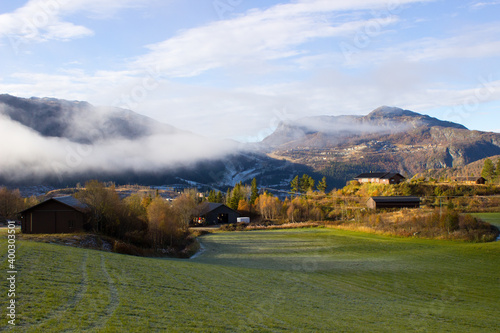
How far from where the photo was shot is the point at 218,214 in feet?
308

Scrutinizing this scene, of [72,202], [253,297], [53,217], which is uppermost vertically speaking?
[72,202]

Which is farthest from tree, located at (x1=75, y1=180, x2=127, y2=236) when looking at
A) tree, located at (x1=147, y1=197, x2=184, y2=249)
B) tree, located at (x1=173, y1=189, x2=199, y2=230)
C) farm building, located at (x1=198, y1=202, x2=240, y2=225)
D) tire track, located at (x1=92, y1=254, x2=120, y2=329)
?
farm building, located at (x1=198, y1=202, x2=240, y2=225)

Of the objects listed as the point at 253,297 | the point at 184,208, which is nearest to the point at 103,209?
the point at 184,208

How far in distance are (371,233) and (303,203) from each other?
39.0 metres

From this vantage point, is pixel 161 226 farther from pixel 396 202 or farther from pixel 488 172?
pixel 488 172

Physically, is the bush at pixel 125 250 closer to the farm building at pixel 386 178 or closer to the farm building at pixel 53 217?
the farm building at pixel 53 217

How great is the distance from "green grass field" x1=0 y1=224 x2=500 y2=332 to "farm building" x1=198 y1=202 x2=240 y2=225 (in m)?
63.8

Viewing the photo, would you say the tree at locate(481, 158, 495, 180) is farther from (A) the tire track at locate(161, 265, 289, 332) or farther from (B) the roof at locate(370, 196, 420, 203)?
(A) the tire track at locate(161, 265, 289, 332)

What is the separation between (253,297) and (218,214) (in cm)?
7878

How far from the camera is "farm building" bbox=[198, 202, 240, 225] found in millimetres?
91125

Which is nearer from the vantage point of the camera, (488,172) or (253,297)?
(253,297)

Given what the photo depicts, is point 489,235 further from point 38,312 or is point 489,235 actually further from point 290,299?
point 38,312

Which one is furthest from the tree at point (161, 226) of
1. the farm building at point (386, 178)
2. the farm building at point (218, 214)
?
the farm building at point (386, 178)

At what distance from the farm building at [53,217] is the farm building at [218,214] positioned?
43381 millimetres
